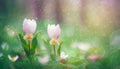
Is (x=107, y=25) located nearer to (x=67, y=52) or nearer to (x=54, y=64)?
(x=67, y=52)

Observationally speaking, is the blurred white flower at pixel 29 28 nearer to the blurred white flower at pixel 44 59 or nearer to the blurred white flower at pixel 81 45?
the blurred white flower at pixel 44 59

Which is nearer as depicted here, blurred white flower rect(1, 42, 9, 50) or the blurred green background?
the blurred green background

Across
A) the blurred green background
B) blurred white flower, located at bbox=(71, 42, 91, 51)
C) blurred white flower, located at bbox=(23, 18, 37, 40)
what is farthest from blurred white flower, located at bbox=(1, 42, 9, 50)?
blurred white flower, located at bbox=(71, 42, 91, 51)

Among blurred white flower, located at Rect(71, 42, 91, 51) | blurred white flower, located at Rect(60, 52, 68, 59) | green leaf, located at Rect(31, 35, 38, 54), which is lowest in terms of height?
blurred white flower, located at Rect(60, 52, 68, 59)

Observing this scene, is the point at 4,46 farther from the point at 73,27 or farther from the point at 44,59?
the point at 73,27

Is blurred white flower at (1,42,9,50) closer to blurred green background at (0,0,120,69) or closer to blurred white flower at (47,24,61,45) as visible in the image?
blurred green background at (0,0,120,69)

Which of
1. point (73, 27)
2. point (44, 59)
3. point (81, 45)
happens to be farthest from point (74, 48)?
point (73, 27)

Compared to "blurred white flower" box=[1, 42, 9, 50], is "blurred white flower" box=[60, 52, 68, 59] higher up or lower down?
lower down

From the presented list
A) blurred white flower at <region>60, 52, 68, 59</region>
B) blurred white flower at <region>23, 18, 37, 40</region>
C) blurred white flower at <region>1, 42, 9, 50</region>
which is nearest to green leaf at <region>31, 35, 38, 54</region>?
blurred white flower at <region>23, 18, 37, 40</region>

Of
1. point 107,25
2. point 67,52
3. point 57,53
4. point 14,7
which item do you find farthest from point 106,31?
point 14,7
